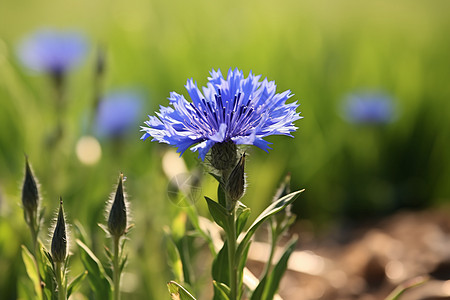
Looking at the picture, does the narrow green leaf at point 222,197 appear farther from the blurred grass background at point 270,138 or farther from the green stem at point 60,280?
the blurred grass background at point 270,138

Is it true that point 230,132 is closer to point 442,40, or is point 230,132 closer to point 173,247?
point 173,247

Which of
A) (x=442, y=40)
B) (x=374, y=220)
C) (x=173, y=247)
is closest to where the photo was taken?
(x=173, y=247)

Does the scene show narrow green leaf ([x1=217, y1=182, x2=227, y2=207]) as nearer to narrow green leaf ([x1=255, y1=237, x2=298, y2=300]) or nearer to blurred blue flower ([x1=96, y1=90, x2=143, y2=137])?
narrow green leaf ([x1=255, y1=237, x2=298, y2=300])

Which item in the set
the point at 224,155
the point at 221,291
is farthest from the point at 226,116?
the point at 221,291

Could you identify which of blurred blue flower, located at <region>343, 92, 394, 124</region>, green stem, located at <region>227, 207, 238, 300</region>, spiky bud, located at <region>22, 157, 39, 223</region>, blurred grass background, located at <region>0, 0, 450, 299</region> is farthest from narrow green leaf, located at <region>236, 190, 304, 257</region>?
blurred blue flower, located at <region>343, 92, 394, 124</region>

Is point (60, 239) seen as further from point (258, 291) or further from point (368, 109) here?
point (368, 109)

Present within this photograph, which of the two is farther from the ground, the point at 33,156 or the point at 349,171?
the point at 33,156

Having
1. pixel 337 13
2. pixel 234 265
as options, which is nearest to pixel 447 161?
pixel 234 265
